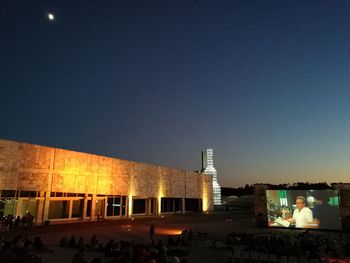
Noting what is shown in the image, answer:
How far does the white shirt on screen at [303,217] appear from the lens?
26.9m

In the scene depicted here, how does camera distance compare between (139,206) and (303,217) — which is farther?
(139,206)

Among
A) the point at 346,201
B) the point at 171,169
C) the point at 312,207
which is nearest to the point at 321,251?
the point at 312,207

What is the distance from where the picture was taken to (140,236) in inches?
850

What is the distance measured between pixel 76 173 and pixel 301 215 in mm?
22879

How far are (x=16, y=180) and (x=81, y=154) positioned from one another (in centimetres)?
717

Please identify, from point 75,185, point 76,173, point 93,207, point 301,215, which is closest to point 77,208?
point 93,207

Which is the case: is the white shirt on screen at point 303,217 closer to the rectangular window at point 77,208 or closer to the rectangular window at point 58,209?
the rectangular window at point 77,208

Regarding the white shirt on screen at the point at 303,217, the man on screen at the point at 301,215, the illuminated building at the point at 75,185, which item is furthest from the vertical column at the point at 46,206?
the white shirt on screen at the point at 303,217

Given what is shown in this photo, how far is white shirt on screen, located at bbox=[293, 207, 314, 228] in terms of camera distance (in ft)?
88.1

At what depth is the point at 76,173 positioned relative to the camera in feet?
97.0

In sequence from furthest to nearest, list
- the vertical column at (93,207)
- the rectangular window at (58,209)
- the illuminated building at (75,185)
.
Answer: the vertical column at (93,207) < the rectangular window at (58,209) < the illuminated building at (75,185)

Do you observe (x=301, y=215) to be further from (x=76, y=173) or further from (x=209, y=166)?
(x=209, y=166)

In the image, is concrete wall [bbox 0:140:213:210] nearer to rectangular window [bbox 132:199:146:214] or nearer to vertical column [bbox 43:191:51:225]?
vertical column [bbox 43:191:51:225]

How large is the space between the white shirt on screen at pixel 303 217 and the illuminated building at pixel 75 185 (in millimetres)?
19904
